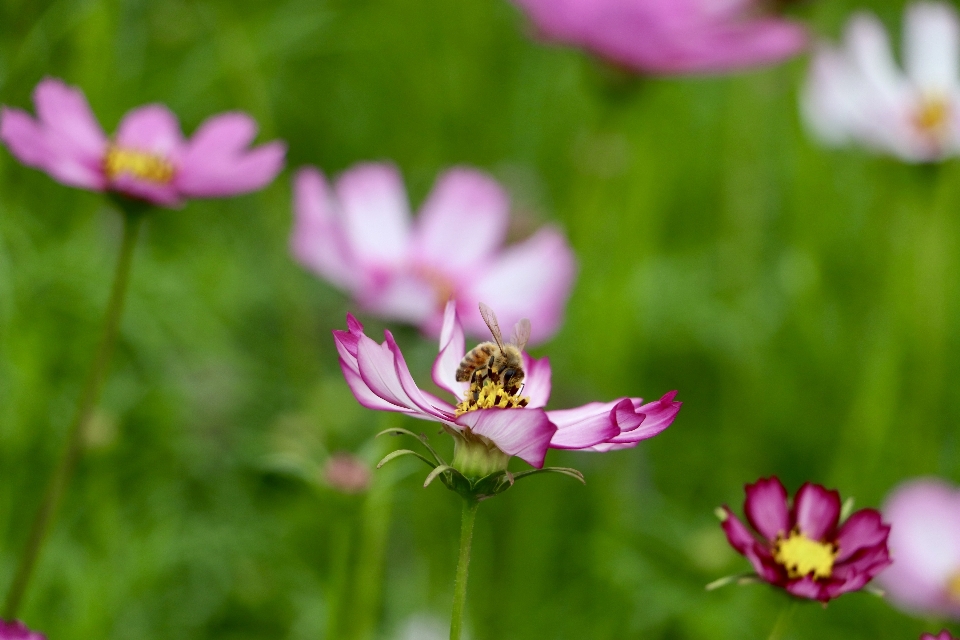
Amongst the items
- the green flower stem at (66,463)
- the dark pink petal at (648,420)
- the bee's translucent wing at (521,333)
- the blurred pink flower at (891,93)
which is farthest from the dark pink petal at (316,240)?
the blurred pink flower at (891,93)

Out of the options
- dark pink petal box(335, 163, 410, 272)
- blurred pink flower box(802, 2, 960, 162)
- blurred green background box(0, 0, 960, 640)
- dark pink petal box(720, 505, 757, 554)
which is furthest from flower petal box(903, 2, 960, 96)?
dark pink petal box(720, 505, 757, 554)

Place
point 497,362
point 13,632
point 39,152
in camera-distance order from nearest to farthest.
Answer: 1. point 13,632
2. point 497,362
3. point 39,152

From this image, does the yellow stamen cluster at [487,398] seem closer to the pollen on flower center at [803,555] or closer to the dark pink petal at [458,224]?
the pollen on flower center at [803,555]

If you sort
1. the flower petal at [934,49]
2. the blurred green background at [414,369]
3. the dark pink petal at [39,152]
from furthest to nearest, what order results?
the flower petal at [934,49] < the blurred green background at [414,369] < the dark pink petal at [39,152]

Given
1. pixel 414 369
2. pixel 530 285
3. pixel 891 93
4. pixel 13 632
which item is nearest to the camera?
pixel 13 632

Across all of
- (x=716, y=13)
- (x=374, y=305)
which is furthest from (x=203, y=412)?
(x=716, y=13)

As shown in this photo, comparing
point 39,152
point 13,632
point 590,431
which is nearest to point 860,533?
point 590,431

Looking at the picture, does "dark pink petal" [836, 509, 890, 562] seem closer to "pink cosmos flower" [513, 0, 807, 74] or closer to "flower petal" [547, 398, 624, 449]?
"flower petal" [547, 398, 624, 449]

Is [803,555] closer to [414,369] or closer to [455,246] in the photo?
[455,246]
